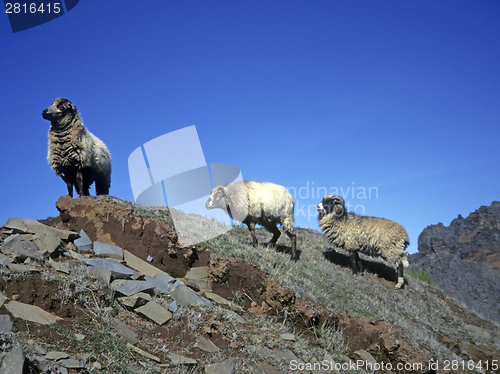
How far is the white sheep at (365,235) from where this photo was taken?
566 inches

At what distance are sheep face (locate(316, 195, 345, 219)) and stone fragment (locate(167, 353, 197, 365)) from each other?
1123 cm

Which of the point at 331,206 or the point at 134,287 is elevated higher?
the point at 331,206

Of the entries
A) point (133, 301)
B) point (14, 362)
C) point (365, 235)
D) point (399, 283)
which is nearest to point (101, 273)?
point (133, 301)

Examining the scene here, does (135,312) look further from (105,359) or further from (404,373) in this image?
(404,373)

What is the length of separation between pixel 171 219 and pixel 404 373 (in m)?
7.14

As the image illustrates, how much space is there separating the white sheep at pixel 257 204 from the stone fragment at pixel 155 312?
695 centimetres

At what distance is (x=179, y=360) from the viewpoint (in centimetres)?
529

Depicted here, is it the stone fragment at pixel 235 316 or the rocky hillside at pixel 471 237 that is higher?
the rocky hillside at pixel 471 237

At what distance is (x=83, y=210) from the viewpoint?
9.12 meters

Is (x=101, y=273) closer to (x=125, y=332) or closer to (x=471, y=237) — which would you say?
(x=125, y=332)

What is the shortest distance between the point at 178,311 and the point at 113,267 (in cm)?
175

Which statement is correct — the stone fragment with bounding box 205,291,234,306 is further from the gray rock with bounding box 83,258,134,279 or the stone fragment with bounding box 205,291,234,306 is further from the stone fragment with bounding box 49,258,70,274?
the stone fragment with bounding box 49,258,70,274

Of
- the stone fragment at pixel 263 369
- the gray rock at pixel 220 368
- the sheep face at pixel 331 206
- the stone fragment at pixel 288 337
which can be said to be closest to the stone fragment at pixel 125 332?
the gray rock at pixel 220 368

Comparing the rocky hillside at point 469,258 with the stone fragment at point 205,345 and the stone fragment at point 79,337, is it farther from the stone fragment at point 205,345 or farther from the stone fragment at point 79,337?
the stone fragment at point 79,337
